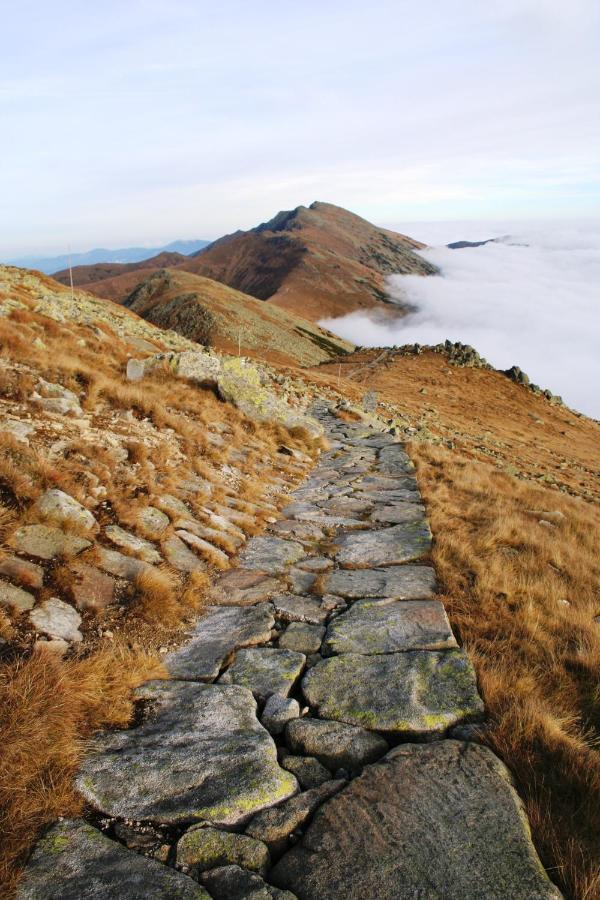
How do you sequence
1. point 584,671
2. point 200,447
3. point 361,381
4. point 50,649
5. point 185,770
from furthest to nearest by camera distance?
point 361,381 → point 200,447 → point 584,671 → point 50,649 → point 185,770

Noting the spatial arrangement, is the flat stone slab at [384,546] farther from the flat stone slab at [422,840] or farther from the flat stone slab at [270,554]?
the flat stone slab at [422,840]

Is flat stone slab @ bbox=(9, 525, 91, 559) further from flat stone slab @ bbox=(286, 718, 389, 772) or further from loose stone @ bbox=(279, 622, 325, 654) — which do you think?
flat stone slab @ bbox=(286, 718, 389, 772)

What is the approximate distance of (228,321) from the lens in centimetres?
9144

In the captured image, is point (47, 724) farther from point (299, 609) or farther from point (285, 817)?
point (299, 609)

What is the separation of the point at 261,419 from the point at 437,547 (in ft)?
25.6

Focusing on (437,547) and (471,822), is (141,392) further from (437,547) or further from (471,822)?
(471,822)

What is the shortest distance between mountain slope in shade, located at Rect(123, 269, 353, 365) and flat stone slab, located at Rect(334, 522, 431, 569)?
227 feet

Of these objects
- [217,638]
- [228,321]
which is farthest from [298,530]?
[228,321]

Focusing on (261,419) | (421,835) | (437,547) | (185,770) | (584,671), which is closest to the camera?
(421,835)

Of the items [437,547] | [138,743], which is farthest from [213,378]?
[138,743]

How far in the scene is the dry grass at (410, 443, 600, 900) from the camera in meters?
2.89

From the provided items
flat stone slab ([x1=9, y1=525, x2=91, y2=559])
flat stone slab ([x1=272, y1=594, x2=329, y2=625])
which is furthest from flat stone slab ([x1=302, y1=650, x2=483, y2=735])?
flat stone slab ([x1=9, y1=525, x2=91, y2=559])

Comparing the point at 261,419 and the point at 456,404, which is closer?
the point at 261,419

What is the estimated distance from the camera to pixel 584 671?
4535 millimetres
